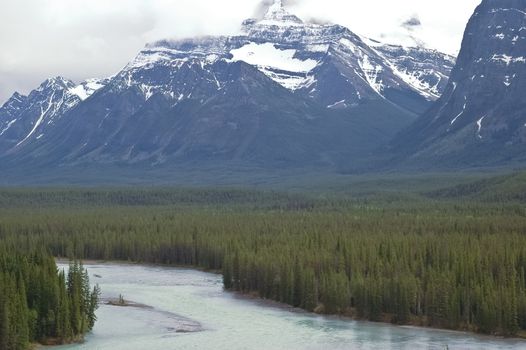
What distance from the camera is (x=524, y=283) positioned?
140m

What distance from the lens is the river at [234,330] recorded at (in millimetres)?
121938

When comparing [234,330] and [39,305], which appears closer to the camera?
[39,305]

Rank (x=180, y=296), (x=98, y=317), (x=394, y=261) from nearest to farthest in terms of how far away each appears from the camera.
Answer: (x=98, y=317)
(x=394, y=261)
(x=180, y=296)

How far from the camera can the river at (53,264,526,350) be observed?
122 metres

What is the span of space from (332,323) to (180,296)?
36.1 m

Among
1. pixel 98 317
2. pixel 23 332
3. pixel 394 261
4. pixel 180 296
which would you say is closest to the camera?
pixel 23 332

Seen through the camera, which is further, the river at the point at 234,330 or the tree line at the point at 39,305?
the river at the point at 234,330

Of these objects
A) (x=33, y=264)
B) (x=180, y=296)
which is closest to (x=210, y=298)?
(x=180, y=296)

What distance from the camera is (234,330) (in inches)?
5251

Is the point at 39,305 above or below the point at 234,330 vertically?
above

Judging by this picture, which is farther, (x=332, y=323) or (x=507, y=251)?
(x=507, y=251)

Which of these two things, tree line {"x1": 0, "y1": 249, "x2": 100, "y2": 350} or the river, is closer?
tree line {"x1": 0, "y1": 249, "x2": 100, "y2": 350}

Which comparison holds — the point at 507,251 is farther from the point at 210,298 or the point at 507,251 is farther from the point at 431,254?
the point at 210,298

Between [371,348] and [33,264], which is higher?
[33,264]
